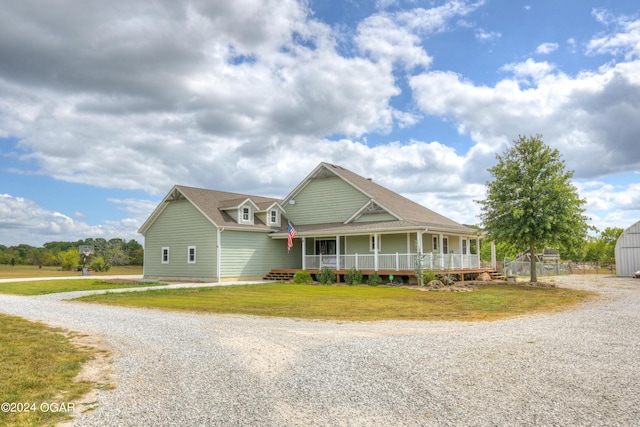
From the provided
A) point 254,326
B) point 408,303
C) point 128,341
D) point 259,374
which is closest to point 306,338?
point 254,326

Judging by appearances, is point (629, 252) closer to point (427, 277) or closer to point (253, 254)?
point (427, 277)

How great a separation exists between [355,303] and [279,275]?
14.0m

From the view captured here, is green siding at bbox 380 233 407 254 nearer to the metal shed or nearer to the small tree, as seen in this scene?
the metal shed

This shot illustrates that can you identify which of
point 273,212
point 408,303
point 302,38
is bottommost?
point 408,303

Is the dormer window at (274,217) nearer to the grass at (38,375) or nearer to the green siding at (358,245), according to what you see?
the green siding at (358,245)

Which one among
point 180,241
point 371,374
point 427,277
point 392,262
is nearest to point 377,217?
point 392,262

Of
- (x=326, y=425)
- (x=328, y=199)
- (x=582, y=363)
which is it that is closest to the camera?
(x=326, y=425)

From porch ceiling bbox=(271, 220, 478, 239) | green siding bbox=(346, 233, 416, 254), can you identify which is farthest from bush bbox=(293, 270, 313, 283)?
green siding bbox=(346, 233, 416, 254)

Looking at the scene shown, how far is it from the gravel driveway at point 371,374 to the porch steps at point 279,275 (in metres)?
17.9

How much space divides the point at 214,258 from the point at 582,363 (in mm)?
22740

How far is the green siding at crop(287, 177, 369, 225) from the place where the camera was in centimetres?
3005

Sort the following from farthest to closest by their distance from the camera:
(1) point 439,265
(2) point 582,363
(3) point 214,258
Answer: (3) point 214,258
(1) point 439,265
(2) point 582,363

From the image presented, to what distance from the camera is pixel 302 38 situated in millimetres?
19922

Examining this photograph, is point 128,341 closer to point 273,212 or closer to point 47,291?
point 47,291
